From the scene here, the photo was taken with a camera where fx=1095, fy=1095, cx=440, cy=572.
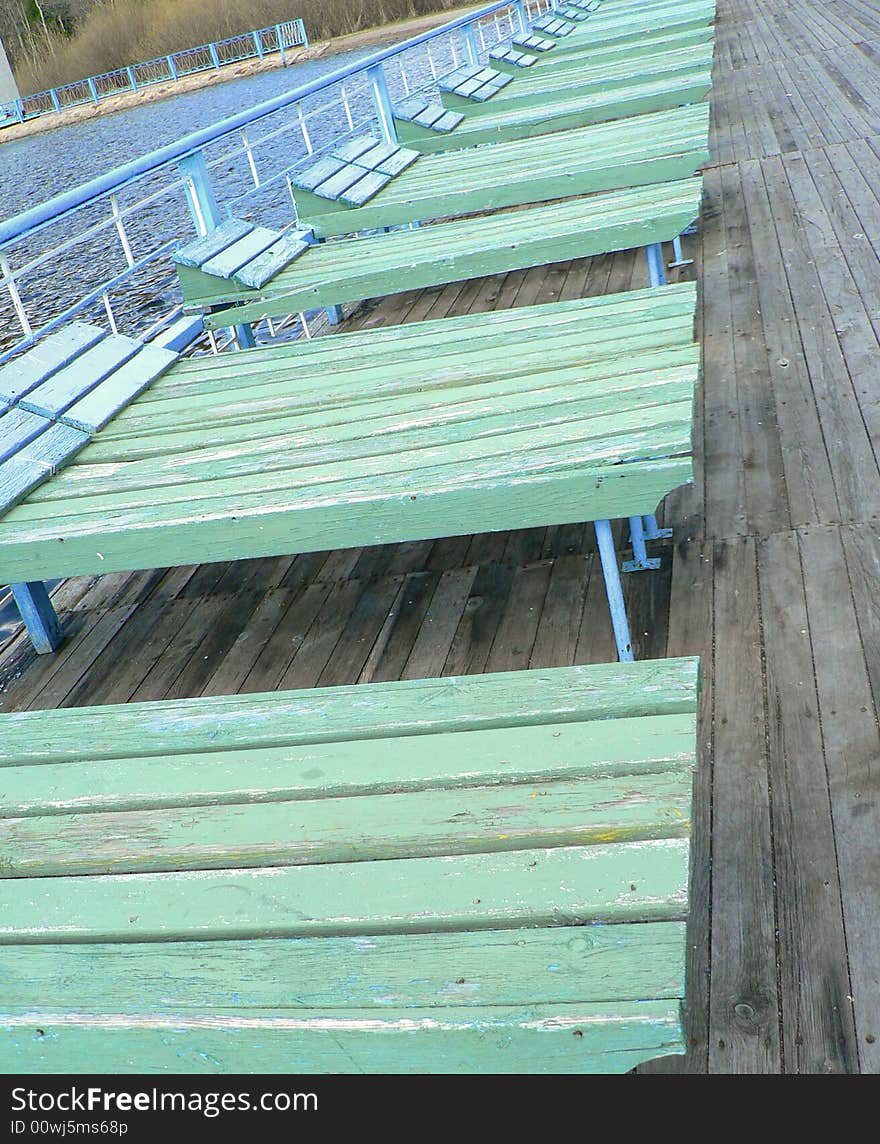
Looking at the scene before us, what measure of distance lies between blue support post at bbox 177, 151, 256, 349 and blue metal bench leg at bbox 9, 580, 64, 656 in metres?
1.74

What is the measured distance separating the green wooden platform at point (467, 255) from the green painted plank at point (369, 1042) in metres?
3.28

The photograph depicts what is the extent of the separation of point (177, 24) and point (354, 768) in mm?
37208

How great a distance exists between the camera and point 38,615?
3.03 metres

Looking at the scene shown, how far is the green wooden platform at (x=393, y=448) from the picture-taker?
2348 mm

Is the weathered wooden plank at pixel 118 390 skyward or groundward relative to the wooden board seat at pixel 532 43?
groundward

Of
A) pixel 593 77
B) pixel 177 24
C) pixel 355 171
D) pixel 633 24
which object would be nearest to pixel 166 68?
pixel 177 24

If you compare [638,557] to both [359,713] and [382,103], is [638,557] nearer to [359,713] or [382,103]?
[359,713]

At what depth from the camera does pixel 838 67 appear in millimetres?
9109

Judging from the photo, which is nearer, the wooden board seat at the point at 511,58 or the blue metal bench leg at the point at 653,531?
the blue metal bench leg at the point at 653,531

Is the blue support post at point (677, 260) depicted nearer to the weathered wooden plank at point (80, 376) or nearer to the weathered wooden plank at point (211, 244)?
the weathered wooden plank at point (211, 244)

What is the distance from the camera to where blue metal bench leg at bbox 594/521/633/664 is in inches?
92.7

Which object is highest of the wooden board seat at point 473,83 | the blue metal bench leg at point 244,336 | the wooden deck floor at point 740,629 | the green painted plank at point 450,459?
the wooden board seat at point 473,83

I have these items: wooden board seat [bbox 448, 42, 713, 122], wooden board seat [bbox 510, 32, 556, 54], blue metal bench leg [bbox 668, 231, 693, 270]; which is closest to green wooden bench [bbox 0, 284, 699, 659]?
blue metal bench leg [bbox 668, 231, 693, 270]

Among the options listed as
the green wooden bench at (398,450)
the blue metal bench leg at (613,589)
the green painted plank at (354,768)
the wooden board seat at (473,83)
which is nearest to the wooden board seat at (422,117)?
the wooden board seat at (473,83)
